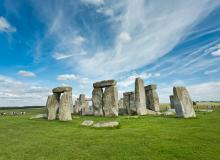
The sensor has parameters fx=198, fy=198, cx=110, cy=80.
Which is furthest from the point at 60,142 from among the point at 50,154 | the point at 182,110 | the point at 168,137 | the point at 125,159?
the point at 182,110

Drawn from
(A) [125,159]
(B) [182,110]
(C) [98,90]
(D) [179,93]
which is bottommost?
(A) [125,159]

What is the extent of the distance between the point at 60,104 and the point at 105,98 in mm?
4628

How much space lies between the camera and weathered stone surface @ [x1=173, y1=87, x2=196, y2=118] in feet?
46.6

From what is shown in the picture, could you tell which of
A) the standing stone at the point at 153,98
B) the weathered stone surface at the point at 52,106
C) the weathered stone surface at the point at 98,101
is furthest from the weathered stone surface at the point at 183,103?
the weathered stone surface at the point at 52,106

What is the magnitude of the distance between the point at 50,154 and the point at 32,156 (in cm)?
54

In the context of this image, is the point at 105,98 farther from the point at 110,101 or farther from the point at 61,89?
the point at 61,89

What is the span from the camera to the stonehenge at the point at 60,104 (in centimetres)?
1630

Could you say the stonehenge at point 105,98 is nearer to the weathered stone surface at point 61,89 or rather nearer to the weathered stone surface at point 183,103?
Result: the weathered stone surface at point 61,89

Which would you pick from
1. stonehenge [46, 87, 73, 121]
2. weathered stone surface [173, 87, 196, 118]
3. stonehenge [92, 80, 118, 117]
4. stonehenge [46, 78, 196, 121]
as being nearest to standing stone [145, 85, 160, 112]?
stonehenge [46, 78, 196, 121]

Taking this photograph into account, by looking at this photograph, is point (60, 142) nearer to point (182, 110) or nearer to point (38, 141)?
point (38, 141)

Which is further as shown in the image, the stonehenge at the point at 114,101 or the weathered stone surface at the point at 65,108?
the weathered stone surface at the point at 65,108

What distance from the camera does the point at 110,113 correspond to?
18.6m

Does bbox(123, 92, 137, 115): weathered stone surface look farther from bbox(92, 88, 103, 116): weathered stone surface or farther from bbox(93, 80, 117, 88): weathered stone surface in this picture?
bbox(92, 88, 103, 116): weathered stone surface

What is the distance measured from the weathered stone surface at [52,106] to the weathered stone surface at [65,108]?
4.56ft
